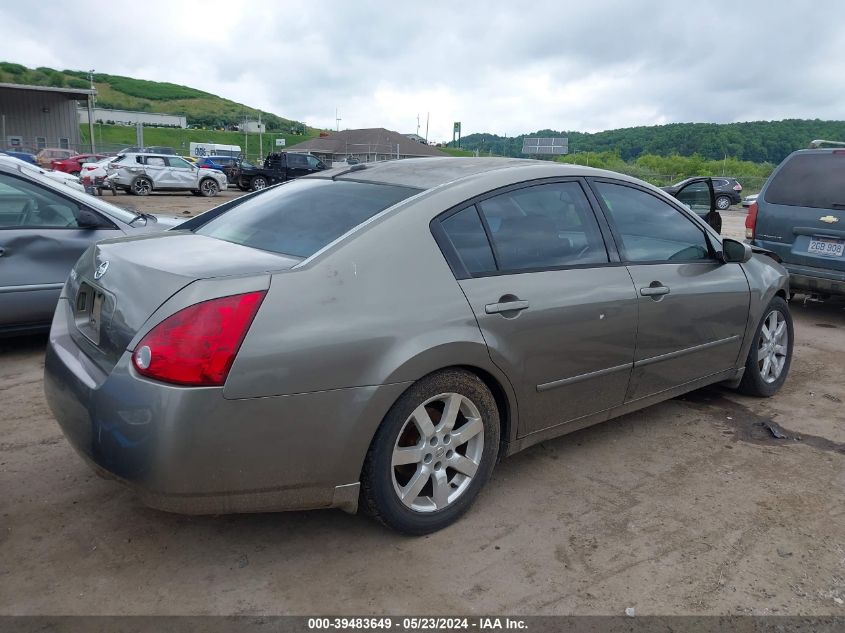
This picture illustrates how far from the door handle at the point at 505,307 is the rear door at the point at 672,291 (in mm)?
857

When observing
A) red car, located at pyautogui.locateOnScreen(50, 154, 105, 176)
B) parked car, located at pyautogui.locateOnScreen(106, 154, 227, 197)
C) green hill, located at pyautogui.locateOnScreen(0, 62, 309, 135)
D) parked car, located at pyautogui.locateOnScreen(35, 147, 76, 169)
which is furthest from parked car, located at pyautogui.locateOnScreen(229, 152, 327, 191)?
green hill, located at pyautogui.locateOnScreen(0, 62, 309, 135)

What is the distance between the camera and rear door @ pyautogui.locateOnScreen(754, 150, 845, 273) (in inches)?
270

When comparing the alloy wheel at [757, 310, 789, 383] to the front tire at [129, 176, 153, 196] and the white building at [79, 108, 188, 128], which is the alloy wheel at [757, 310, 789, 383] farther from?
the white building at [79, 108, 188, 128]

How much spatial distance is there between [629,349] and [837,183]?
477cm

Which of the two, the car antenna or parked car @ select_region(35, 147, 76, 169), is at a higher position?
the car antenna

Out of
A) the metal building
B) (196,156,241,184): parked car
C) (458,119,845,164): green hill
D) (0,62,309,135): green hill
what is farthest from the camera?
(0,62,309,135): green hill

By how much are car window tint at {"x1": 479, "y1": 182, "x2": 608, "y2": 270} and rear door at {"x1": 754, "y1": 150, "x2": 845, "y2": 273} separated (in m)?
4.58

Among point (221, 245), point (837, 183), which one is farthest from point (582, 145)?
point (221, 245)

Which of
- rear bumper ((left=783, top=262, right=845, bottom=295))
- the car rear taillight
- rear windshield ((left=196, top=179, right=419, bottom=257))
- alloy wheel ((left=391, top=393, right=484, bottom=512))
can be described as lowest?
alloy wheel ((left=391, top=393, right=484, bottom=512))

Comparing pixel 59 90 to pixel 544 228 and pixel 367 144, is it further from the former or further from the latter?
pixel 544 228

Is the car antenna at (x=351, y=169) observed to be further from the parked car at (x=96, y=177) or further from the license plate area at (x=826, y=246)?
the parked car at (x=96, y=177)

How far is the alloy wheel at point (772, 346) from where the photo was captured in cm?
467

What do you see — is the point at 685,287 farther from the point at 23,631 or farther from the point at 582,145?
the point at 582,145

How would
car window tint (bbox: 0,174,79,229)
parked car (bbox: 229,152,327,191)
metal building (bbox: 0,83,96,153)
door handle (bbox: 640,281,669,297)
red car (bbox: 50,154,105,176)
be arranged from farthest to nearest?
1. metal building (bbox: 0,83,96,153)
2. red car (bbox: 50,154,105,176)
3. parked car (bbox: 229,152,327,191)
4. car window tint (bbox: 0,174,79,229)
5. door handle (bbox: 640,281,669,297)
